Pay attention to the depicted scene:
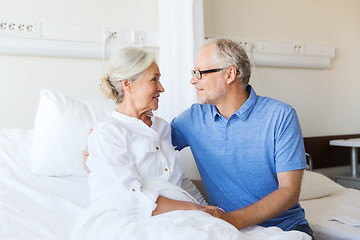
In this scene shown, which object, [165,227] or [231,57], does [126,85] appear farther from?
[165,227]

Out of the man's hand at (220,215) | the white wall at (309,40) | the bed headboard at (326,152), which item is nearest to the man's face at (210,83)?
the man's hand at (220,215)

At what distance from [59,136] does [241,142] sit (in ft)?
2.66

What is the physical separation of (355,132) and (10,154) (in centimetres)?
293

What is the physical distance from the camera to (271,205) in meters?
1.51

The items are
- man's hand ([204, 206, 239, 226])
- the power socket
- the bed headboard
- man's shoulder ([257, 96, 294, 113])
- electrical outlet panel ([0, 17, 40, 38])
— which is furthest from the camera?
the bed headboard

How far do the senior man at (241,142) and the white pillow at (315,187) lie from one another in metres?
0.64

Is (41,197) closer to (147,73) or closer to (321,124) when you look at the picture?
(147,73)

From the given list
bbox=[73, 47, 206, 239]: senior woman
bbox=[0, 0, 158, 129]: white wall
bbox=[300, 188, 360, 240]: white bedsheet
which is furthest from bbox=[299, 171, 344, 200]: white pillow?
bbox=[0, 0, 158, 129]: white wall

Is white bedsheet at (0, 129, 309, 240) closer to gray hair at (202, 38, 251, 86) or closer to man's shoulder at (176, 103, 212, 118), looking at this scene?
man's shoulder at (176, 103, 212, 118)

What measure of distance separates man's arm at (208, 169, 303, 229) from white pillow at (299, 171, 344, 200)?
809mm

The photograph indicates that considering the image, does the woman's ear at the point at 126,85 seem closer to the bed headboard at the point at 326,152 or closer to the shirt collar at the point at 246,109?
the shirt collar at the point at 246,109

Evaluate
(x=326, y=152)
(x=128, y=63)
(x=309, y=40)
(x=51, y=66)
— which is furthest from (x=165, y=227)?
(x=309, y=40)

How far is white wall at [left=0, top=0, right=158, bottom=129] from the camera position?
7.15 ft

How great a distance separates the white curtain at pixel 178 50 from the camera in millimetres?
2254
